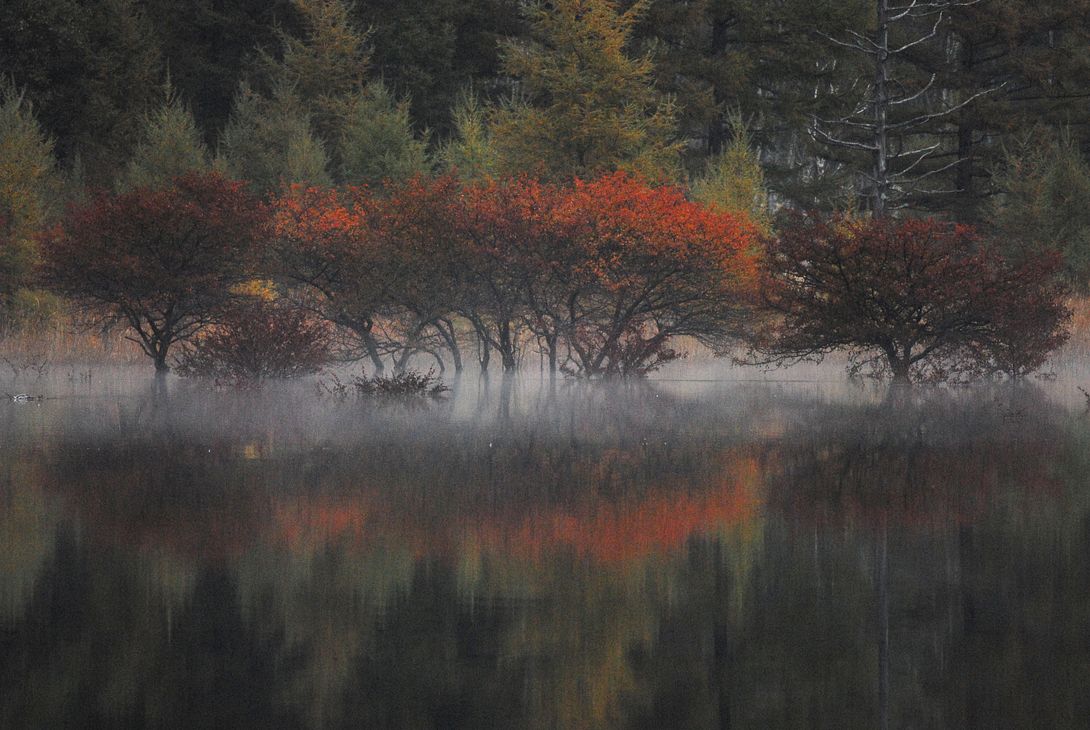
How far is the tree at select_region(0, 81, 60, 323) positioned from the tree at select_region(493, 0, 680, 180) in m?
12.4

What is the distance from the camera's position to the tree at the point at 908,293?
981 inches

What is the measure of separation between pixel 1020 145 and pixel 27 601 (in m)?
46.8

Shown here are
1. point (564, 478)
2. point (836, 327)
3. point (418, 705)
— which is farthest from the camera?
point (836, 327)

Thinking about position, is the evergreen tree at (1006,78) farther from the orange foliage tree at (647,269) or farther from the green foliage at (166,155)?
the green foliage at (166,155)

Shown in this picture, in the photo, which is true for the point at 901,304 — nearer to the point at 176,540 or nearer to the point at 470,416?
the point at 470,416

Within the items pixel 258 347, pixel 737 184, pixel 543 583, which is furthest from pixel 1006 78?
pixel 543 583

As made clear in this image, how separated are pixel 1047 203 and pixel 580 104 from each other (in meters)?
15.6

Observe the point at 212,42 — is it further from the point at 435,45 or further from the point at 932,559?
the point at 932,559

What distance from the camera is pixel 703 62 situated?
53.9 m

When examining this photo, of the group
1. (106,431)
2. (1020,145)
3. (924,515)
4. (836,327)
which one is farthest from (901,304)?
(1020,145)

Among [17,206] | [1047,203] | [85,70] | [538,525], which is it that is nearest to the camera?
[538,525]

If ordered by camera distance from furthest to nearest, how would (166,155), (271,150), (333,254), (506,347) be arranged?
(271,150) < (166,155) < (506,347) < (333,254)

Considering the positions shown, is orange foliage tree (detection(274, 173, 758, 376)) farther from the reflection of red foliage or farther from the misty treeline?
the reflection of red foliage

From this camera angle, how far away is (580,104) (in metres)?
41.4
